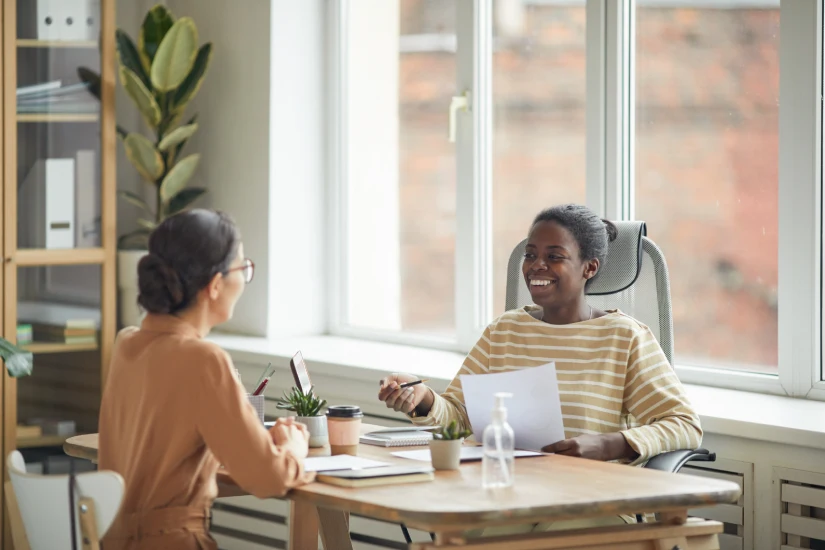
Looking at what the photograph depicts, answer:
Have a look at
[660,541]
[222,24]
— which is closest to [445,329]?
[222,24]

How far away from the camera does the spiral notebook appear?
2.34m

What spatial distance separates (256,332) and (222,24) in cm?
113

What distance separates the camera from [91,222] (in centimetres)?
389

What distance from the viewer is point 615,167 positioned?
329 cm

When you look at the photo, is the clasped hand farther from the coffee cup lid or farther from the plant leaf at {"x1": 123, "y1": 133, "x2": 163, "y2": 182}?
the plant leaf at {"x1": 123, "y1": 133, "x2": 163, "y2": 182}

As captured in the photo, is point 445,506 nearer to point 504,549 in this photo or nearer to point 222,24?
point 504,549

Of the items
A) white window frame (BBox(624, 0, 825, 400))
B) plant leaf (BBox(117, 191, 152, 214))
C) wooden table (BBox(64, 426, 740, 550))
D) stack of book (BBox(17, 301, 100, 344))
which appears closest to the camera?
wooden table (BBox(64, 426, 740, 550))

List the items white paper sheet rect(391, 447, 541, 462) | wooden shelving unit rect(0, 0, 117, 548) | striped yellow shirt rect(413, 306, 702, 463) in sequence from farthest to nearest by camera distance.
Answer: wooden shelving unit rect(0, 0, 117, 548) → striped yellow shirt rect(413, 306, 702, 463) → white paper sheet rect(391, 447, 541, 462)

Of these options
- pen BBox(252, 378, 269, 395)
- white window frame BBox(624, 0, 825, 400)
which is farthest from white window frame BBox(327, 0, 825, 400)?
pen BBox(252, 378, 269, 395)

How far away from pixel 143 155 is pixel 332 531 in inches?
73.5

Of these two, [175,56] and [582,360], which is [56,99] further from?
[582,360]

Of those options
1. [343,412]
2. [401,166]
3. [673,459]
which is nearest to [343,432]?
[343,412]

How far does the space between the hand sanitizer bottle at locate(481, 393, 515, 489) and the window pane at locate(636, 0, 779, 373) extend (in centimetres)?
133

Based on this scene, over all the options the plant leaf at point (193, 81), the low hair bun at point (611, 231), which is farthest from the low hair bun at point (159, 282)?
the plant leaf at point (193, 81)
